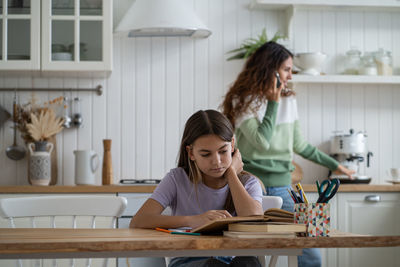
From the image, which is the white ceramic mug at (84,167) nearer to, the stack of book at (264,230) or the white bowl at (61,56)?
the white bowl at (61,56)

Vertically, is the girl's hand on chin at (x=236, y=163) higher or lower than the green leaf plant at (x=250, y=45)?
lower

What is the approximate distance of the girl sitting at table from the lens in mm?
1841

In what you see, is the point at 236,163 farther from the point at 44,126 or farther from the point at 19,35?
the point at 19,35

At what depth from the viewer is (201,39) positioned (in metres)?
3.78

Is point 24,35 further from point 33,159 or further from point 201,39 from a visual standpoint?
point 201,39

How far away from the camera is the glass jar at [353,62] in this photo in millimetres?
3717

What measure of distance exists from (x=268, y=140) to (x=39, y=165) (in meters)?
1.46

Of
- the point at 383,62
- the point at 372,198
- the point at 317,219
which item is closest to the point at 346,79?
the point at 383,62

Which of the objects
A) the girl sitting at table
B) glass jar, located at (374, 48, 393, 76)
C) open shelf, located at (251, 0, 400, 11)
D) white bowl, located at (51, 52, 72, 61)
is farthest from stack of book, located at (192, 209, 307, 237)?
glass jar, located at (374, 48, 393, 76)

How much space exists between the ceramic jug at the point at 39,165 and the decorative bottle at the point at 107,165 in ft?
1.09

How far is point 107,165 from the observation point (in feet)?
11.6

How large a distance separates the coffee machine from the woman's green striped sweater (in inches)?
25.3

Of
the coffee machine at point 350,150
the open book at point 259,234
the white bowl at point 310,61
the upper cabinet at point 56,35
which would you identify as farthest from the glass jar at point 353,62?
the open book at point 259,234

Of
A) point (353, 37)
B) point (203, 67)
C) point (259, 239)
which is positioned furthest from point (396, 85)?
point (259, 239)
